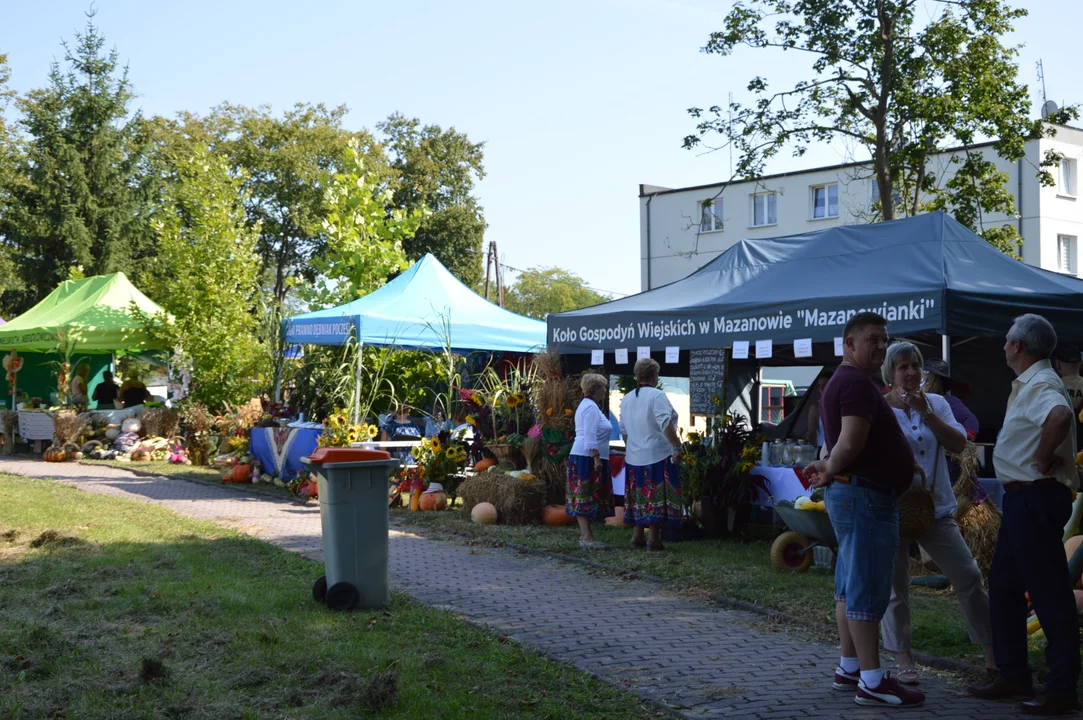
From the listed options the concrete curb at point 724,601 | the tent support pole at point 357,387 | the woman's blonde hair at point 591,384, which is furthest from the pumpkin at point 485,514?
the tent support pole at point 357,387

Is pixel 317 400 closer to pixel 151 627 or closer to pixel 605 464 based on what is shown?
pixel 605 464

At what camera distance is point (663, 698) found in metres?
5.61

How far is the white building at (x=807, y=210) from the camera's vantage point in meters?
37.0

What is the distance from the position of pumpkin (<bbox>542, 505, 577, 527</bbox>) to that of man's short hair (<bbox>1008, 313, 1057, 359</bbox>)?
24.1 feet

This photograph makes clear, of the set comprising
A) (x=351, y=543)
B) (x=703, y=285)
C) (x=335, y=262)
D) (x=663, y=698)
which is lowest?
(x=663, y=698)

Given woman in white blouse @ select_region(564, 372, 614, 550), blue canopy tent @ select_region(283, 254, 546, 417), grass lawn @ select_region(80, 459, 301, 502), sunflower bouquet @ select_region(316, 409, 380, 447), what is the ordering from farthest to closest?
grass lawn @ select_region(80, 459, 301, 502) → blue canopy tent @ select_region(283, 254, 546, 417) → sunflower bouquet @ select_region(316, 409, 380, 447) → woman in white blouse @ select_region(564, 372, 614, 550)

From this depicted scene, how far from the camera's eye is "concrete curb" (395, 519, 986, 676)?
614cm

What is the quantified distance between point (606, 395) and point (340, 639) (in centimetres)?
521

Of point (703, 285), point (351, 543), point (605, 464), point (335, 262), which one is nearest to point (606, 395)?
point (605, 464)

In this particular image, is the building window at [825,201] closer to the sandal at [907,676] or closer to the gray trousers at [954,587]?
the gray trousers at [954,587]

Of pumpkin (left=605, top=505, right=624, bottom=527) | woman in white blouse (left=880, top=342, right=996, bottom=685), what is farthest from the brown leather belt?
pumpkin (left=605, top=505, right=624, bottom=527)

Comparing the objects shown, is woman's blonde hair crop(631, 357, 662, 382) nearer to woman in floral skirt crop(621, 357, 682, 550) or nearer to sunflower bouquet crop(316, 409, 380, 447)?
woman in floral skirt crop(621, 357, 682, 550)

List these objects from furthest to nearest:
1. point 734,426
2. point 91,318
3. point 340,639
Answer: point 91,318 < point 734,426 < point 340,639

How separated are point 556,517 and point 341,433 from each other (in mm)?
3555
